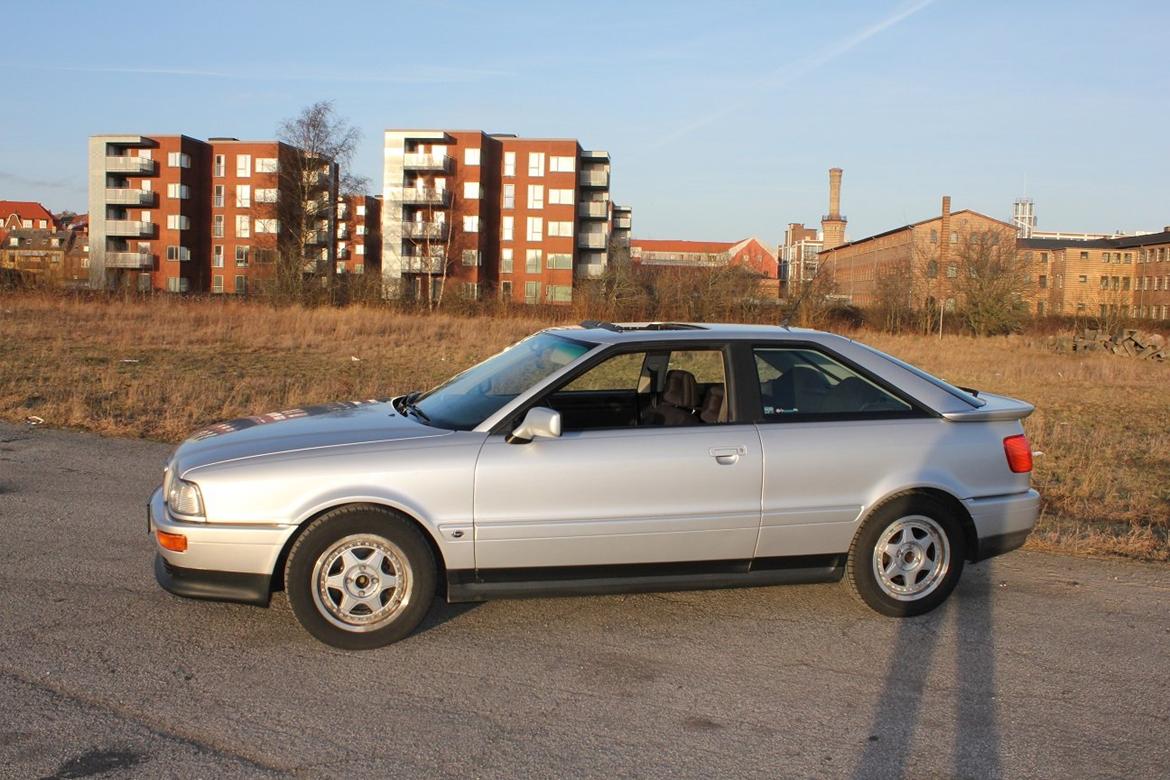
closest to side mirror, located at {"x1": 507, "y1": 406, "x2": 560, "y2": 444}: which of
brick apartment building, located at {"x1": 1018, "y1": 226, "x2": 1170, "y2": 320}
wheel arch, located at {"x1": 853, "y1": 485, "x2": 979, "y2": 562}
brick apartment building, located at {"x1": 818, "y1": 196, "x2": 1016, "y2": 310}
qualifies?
wheel arch, located at {"x1": 853, "y1": 485, "x2": 979, "y2": 562}

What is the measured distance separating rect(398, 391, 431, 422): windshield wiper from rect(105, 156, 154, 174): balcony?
80.5m

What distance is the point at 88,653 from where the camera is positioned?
4.61 metres

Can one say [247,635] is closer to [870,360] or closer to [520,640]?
[520,640]

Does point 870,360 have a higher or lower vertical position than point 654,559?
higher

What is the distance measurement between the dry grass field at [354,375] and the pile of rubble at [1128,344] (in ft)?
4.72

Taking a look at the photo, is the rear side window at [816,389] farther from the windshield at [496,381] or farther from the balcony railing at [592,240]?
the balcony railing at [592,240]

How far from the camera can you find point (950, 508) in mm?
5559

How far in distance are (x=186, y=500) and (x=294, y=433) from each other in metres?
0.64

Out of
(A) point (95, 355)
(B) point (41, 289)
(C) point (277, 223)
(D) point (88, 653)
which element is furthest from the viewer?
(C) point (277, 223)

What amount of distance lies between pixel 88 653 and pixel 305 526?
1110mm

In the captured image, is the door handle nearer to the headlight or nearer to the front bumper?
the front bumper

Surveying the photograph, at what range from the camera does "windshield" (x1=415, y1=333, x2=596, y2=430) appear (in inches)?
209

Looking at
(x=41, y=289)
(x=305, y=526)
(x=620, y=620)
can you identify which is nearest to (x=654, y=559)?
(x=620, y=620)

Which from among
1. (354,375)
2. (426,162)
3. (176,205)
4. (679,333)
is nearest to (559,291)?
(426,162)
